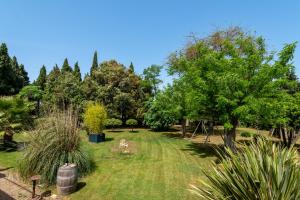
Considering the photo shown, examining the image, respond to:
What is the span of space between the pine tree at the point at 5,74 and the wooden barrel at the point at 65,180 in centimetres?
2965

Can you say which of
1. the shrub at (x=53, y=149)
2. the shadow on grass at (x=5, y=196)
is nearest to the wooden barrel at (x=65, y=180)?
the shrub at (x=53, y=149)

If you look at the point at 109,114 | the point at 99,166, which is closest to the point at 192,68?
the point at 99,166

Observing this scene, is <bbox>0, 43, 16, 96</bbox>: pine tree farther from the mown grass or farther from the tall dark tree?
the mown grass

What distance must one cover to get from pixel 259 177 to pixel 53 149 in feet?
22.3

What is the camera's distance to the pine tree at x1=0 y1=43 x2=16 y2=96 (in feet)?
102

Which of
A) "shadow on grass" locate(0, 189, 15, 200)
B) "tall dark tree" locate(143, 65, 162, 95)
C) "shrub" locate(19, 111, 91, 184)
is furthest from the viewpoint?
"tall dark tree" locate(143, 65, 162, 95)

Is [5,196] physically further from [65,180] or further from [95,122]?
[95,122]

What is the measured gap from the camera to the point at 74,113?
29.7 feet

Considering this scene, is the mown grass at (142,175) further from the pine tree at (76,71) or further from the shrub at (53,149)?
the pine tree at (76,71)

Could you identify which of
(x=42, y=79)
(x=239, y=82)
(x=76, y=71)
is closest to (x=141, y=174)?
(x=239, y=82)

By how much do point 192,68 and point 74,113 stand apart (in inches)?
264

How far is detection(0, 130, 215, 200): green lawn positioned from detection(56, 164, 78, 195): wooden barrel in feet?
0.87

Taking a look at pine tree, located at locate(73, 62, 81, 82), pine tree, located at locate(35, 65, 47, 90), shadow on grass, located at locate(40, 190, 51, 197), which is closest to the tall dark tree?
pine tree, located at locate(73, 62, 81, 82)

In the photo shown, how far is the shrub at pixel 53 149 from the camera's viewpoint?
7660 mm
